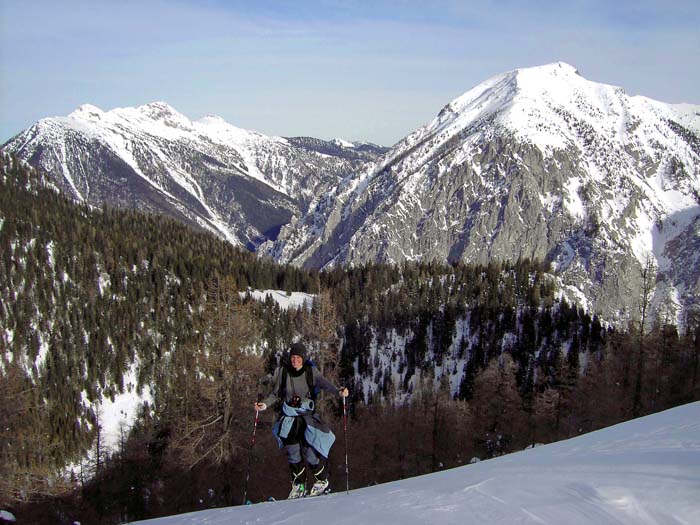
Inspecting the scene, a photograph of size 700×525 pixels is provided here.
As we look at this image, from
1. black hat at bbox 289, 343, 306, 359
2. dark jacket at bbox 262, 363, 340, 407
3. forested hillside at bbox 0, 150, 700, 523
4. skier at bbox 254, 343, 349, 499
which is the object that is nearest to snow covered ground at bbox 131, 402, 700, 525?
skier at bbox 254, 343, 349, 499

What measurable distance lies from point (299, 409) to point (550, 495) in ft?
20.1

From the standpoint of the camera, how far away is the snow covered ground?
25.7ft

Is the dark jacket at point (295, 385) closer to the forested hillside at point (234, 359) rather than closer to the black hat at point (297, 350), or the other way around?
the black hat at point (297, 350)

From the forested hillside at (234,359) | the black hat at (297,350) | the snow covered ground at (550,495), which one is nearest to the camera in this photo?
the snow covered ground at (550,495)

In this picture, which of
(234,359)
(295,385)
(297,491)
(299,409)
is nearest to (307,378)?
(295,385)

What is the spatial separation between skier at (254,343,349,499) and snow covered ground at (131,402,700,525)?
1.39 meters

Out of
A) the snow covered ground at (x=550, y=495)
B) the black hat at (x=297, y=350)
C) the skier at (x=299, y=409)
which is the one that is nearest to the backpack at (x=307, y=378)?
the skier at (x=299, y=409)

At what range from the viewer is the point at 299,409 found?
13086 millimetres

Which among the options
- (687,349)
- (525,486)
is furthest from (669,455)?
(687,349)

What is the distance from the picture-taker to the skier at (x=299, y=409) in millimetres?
13094

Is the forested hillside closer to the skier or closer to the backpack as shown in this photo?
the skier

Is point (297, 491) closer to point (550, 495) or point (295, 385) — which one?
point (295, 385)

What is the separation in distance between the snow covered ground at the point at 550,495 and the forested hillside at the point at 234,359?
1799cm

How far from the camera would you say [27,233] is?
110750mm
